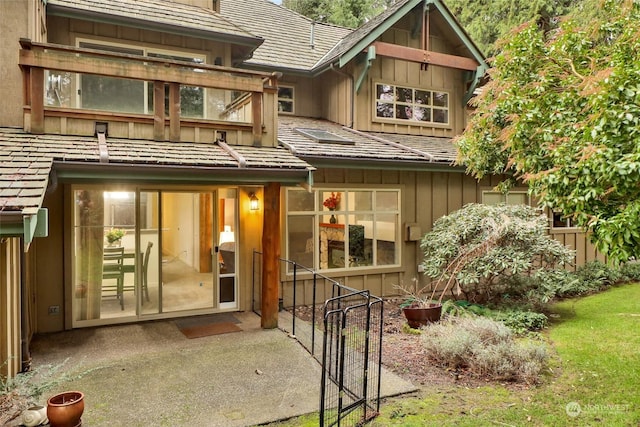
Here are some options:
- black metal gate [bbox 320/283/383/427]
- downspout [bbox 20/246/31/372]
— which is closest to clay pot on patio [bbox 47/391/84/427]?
downspout [bbox 20/246/31/372]

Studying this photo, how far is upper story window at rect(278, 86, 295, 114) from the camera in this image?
1067 centimetres

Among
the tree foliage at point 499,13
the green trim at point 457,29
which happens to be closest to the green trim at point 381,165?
the green trim at point 457,29

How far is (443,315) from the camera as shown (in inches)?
283

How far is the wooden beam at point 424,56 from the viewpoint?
9.89 metres

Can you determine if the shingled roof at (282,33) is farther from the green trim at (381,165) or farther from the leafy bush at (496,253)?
the leafy bush at (496,253)

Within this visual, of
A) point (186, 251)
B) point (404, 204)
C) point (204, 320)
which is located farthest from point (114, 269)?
point (404, 204)

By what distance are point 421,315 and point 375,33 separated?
6.57 m

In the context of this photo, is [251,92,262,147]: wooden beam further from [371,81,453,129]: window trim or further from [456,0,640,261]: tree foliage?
[371,81,453,129]: window trim

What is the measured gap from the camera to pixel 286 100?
35.2 feet

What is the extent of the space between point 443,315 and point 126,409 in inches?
200

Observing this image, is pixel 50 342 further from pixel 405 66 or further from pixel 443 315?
pixel 405 66

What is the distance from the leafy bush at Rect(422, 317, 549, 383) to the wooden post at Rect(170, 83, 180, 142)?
15.3 ft

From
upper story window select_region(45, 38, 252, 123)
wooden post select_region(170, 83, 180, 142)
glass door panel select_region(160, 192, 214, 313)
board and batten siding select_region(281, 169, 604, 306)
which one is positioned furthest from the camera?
board and batten siding select_region(281, 169, 604, 306)

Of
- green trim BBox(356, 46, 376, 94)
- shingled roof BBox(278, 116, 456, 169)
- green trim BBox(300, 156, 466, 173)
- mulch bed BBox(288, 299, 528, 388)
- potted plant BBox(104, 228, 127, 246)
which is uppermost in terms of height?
green trim BBox(356, 46, 376, 94)
